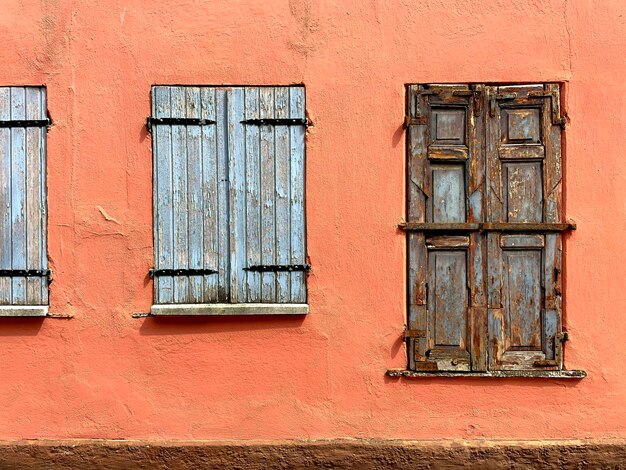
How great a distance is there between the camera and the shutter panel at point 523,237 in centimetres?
454

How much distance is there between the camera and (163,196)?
4.59m

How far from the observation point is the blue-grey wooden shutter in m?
4.62

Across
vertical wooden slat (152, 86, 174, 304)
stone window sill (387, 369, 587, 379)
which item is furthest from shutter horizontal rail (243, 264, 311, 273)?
stone window sill (387, 369, 587, 379)

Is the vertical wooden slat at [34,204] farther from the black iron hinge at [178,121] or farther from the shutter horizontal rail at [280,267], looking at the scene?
the shutter horizontal rail at [280,267]

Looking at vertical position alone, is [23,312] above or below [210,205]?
below

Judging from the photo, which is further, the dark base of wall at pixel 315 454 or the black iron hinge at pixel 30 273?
the black iron hinge at pixel 30 273

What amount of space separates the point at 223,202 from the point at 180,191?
29 cm

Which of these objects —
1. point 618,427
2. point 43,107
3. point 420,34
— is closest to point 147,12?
point 43,107

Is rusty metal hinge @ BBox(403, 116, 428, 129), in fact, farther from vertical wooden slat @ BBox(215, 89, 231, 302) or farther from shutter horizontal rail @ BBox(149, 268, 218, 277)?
shutter horizontal rail @ BBox(149, 268, 218, 277)

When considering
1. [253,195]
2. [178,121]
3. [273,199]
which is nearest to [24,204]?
[178,121]

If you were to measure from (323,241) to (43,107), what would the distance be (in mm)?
2073

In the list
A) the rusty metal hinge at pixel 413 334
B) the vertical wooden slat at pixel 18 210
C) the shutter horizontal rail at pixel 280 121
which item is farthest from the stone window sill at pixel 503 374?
the vertical wooden slat at pixel 18 210

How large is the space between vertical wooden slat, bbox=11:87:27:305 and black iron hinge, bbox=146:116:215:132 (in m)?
0.86

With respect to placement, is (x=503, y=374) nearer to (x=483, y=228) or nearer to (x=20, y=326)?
(x=483, y=228)
